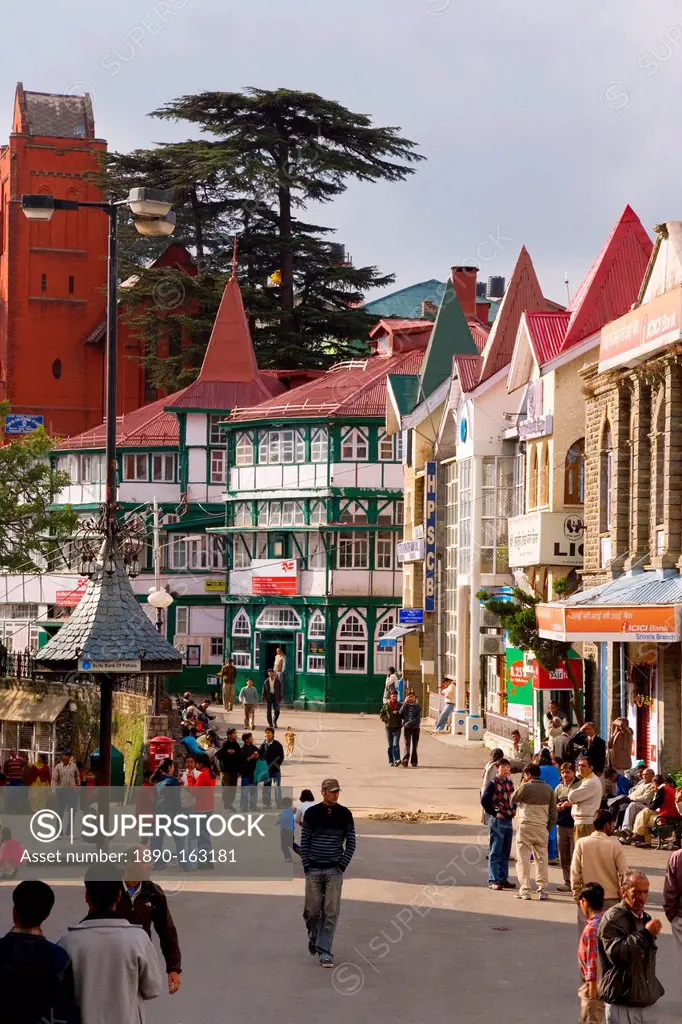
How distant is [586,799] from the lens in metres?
18.9

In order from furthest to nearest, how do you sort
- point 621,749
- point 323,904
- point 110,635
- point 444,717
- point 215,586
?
point 215,586 < point 444,717 < point 621,749 < point 110,635 < point 323,904

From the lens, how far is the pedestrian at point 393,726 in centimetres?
3597

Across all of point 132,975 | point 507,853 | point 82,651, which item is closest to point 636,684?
point 507,853

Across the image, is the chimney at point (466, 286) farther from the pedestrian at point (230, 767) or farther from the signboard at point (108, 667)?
the signboard at point (108, 667)

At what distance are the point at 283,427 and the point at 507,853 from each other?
137ft

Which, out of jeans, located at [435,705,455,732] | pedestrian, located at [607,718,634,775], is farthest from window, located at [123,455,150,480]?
pedestrian, located at [607,718,634,775]

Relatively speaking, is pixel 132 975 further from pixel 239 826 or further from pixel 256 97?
pixel 256 97

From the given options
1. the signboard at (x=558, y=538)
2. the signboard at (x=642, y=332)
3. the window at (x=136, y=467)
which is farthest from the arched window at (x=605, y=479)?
the window at (x=136, y=467)

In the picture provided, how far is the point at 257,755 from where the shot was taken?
2502cm

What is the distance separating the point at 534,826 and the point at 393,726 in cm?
1701

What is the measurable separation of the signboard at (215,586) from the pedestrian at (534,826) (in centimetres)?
4559

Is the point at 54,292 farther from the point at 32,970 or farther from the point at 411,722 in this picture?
the point at 32,970

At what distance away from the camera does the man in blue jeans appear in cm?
1952

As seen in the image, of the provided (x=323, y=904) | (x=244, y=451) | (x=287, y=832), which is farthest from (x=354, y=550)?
(x=323, y=904)
